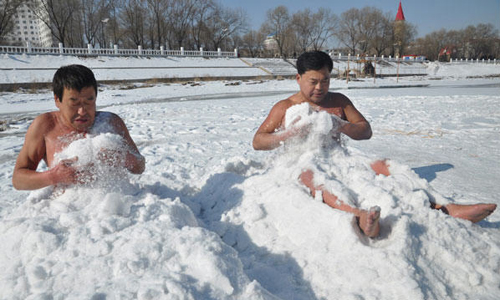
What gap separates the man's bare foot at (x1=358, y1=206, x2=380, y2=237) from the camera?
4.92ft

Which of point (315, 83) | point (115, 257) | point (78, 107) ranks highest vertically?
point (315, 83)

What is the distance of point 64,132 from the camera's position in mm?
2029

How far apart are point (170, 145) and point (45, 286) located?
3.36 m

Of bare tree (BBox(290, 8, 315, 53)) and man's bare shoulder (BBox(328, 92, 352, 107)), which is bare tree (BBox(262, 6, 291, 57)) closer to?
bare tree (BBox(290, 8, 315, 53))

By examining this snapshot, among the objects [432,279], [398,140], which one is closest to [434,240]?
[432,279]

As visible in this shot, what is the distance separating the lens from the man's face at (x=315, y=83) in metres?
2.48

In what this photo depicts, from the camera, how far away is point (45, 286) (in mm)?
1159

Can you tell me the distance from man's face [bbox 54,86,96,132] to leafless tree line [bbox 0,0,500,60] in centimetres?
3339

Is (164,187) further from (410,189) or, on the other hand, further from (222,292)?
(410,189)

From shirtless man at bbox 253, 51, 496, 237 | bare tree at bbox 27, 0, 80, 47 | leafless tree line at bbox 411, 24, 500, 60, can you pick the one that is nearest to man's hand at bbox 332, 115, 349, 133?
shirtless man at bbox 253, 51, 496, 237

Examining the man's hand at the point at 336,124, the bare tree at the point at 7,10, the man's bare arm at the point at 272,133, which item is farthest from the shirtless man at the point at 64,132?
the bare tree at the point at 7,10

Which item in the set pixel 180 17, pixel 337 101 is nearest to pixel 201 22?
pixel 180 17

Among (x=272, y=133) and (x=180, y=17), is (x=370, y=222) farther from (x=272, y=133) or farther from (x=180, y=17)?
(x=180, y=17)

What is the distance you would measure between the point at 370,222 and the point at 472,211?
70 cm
